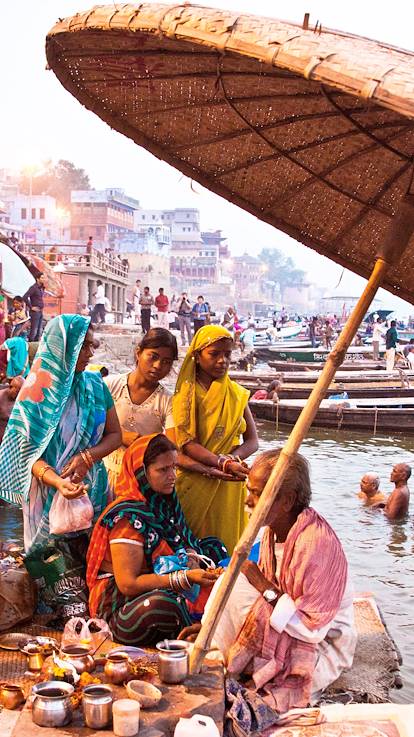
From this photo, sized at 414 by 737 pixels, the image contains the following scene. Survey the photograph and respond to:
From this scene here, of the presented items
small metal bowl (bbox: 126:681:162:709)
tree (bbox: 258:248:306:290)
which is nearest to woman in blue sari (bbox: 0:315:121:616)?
small metal bowl (bbox: 126:681:162:709)

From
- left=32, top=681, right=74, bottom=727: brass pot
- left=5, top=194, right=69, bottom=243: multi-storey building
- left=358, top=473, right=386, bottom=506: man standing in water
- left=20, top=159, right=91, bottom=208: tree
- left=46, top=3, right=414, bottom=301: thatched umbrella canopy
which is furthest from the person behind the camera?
left=20, top=159, right=91, bottom=208: tree

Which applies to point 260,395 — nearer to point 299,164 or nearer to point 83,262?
point 299,164

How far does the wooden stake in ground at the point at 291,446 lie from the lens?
3.07 meters

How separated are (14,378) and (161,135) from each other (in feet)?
12.1

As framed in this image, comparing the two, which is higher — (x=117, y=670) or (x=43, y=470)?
(x=43, y=470)

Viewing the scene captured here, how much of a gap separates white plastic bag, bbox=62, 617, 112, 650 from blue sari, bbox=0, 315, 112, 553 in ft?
1.97

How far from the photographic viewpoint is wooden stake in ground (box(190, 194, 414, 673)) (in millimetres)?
3070

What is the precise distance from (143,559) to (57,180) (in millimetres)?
97441

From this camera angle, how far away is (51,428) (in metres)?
4.17

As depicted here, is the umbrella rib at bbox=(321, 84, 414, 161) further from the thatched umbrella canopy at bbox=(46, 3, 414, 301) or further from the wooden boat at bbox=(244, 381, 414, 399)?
the wooden boat at bbox=(244, 381, 414, 399)

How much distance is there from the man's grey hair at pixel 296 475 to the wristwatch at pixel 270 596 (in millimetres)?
338

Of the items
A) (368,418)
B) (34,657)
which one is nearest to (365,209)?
(34,657)

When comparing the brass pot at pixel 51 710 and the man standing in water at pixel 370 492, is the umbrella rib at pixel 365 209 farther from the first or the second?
the man standing in water at pixel 370 492

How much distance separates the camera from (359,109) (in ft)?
10.2
